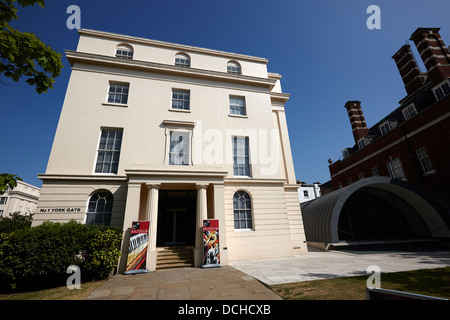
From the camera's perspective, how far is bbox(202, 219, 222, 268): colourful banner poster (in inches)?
377

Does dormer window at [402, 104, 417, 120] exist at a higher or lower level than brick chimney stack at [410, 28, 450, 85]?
lower

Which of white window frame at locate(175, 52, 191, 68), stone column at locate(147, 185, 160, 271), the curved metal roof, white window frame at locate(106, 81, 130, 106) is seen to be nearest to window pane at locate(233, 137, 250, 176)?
stone column at locate(147, 185, 160, 271)

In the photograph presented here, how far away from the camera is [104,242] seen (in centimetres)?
828

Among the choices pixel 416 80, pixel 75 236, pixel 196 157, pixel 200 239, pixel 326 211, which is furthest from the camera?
pixel 416 80

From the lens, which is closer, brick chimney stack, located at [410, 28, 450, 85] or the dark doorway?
the dark doorway

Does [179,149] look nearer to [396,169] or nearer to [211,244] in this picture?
[211,244]

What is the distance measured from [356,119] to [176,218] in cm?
3196

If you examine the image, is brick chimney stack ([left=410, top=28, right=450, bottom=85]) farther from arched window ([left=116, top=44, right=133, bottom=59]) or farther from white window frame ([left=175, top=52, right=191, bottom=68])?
arched window ([left=116, top=44, right=133, bottom=59])

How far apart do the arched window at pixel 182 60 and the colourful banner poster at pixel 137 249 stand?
1279 centimetres

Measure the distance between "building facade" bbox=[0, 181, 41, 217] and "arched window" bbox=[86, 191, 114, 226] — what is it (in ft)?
196

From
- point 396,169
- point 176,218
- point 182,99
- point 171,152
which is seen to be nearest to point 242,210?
point 176,218
